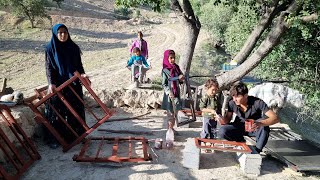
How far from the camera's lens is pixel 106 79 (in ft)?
37.1

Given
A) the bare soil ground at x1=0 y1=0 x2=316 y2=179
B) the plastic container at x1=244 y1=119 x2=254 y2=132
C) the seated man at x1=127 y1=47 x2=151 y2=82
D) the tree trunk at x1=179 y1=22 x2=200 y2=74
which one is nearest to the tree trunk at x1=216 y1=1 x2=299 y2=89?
the tree trunk at x1=179 y1=22 x2=200 y2=74

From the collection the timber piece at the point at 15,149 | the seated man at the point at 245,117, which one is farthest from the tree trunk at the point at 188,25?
the timber piece at the point at 15,149

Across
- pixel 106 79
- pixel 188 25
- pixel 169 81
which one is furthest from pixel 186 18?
pixel 106 79

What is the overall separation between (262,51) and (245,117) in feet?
10.8

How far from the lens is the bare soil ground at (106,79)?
176 inches

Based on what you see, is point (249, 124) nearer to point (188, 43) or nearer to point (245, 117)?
point (245, 117)

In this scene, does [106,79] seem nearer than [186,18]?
No

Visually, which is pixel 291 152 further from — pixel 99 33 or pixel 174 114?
pixel 99 33

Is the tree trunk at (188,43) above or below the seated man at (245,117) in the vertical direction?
above

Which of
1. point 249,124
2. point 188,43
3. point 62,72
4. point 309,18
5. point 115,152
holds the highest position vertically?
point 309,18

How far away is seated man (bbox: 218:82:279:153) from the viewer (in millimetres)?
4457

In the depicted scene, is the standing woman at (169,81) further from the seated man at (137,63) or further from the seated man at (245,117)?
the seated man at (137,63)

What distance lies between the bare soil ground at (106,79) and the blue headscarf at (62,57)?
124cm

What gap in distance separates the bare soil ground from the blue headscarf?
1.24 metres
